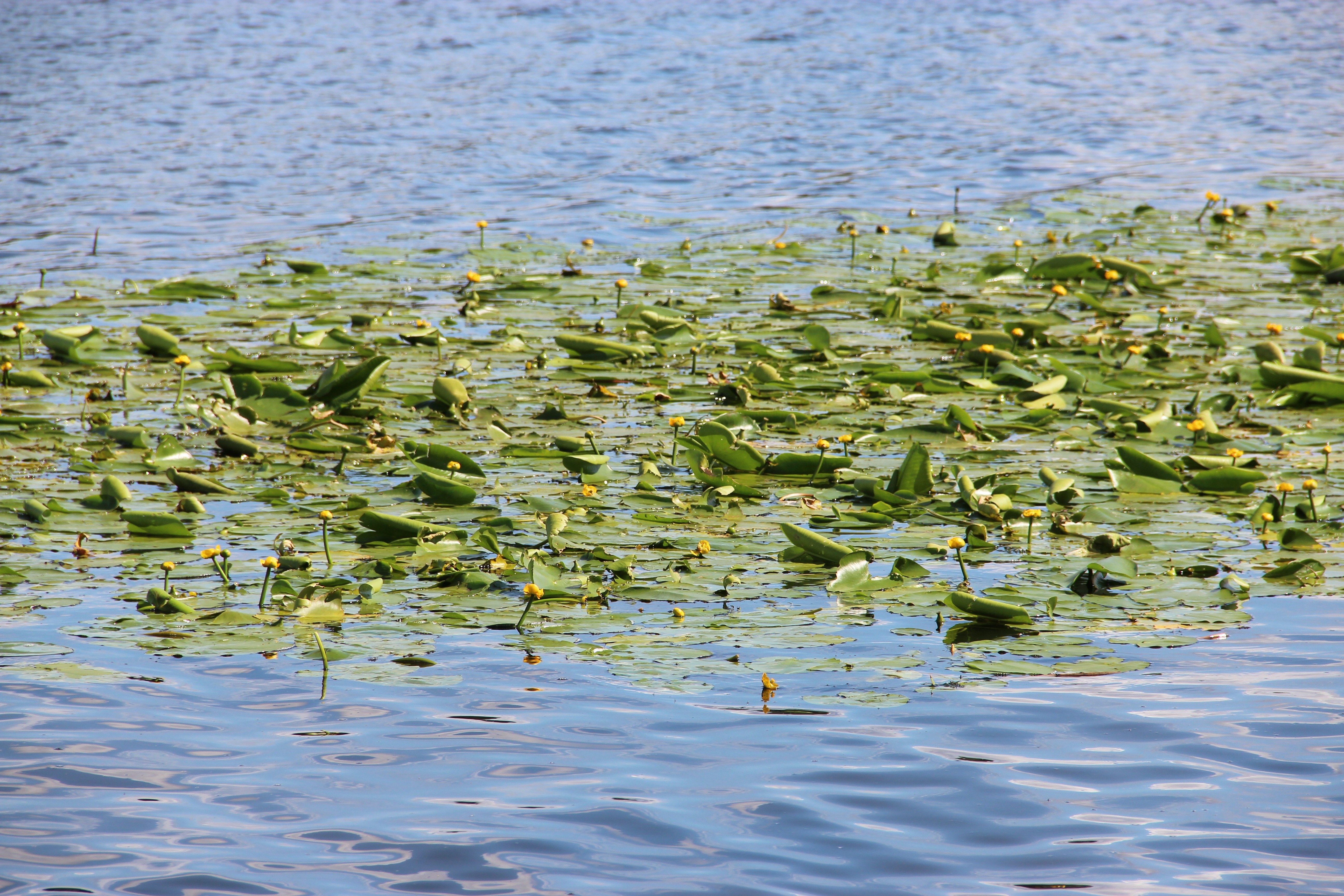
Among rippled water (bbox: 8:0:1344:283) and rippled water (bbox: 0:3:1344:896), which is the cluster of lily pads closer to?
rippled water (bbox: 0:3:1344:896)

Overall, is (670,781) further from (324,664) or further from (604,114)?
(604,114)

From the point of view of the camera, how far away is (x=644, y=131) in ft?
49.8

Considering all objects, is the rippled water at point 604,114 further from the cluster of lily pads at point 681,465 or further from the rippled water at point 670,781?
the rippled water at point 670,781

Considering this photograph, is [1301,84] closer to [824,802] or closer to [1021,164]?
[1021,164]

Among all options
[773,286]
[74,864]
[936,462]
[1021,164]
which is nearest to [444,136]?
[1021,164]

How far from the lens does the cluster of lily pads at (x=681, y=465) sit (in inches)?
→ 148

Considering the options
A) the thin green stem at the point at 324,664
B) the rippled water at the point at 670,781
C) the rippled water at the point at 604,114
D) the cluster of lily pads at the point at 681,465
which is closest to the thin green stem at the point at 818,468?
the cluster of lily pads at the point at 681,465

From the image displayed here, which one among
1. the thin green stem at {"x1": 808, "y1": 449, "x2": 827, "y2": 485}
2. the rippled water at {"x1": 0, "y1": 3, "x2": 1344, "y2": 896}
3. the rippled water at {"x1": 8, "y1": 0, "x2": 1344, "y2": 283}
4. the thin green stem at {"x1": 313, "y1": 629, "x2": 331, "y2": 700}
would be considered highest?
the rippled water at {"x1": 8, "y1": 0, "x2": 1344, "y2": 283}

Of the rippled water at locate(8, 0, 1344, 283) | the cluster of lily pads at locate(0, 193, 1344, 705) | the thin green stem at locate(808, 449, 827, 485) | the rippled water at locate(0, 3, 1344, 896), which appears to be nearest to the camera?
the rippled water at locate(0, 3, 1344, 896)

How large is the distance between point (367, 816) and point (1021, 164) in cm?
1234

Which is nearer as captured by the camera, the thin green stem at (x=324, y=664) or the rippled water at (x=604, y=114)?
the thin green stem at (x=324, y=664)

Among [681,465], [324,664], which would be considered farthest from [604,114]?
[324,664]

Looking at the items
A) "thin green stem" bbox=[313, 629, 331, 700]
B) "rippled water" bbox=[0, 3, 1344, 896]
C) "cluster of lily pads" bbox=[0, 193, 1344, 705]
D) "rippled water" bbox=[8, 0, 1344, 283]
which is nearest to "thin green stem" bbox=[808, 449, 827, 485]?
"cluster of lily pads" bbox=[0, 193, 1344, 705]

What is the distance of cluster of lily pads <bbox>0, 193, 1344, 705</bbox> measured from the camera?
3760 millimetres
